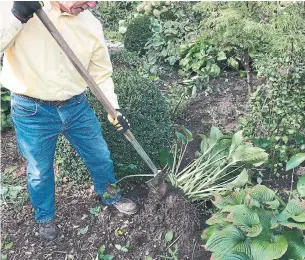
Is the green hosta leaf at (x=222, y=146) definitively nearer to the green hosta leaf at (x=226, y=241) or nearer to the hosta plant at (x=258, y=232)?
the hosta plant at (x=258, y=232)

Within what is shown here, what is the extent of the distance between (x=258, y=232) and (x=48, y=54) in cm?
149

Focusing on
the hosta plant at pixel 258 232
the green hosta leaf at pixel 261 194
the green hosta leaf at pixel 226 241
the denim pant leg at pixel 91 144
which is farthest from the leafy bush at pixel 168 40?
the green hosta leaf at pixel 226 241

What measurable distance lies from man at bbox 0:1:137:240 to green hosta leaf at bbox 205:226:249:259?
85 centimetres

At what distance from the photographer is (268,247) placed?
2676 millimetres

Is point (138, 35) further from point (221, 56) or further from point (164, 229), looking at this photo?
point (164, 229)

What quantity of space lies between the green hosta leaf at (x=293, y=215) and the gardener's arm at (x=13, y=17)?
1739 mm

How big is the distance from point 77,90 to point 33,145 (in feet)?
1.38

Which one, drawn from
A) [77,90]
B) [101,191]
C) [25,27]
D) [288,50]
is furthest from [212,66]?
[25,27]

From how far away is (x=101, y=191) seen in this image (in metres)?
3.60

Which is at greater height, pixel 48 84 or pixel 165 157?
pixel 48 84

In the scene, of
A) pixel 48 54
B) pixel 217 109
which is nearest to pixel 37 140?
pixel 48 54

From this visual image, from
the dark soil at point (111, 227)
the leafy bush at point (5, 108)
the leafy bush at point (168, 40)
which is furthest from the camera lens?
the leafy bush at point (168, 40)

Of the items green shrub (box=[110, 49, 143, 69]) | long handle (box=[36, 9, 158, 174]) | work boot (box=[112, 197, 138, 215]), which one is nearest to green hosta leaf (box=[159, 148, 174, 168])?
work boot (box=[112, 197, 138, 215])

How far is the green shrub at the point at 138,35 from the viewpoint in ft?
19.1
